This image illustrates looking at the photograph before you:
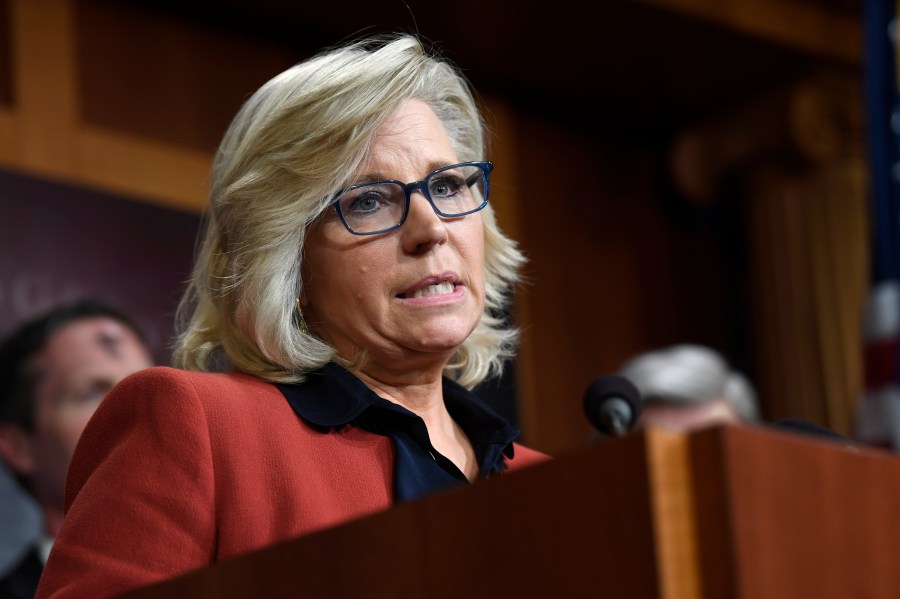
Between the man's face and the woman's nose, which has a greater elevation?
the woman's nose

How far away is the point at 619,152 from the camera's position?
563 cm

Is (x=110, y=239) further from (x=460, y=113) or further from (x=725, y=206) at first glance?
(x=725, y=206)

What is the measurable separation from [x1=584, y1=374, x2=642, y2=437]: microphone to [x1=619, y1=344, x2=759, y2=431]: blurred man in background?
7.91ft

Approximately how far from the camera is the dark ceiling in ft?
15.6

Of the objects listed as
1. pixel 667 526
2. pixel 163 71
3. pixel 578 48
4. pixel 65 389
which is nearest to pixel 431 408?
pixel 667 526

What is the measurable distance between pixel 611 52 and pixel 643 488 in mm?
4240

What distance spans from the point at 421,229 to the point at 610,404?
0.39 m

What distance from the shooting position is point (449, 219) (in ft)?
6.99

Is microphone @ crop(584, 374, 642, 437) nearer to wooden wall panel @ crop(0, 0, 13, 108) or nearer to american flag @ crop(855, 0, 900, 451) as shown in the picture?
wooden wall panel @ crop(0, 0, 13, 108)

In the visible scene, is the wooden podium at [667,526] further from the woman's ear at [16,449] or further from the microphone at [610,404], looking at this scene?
A: the woman's ear at [16,449]

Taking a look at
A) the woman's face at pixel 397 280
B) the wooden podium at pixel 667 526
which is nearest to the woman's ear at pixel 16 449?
the woman's face at pixel 397 280

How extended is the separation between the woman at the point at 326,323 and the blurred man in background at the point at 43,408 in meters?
1.68

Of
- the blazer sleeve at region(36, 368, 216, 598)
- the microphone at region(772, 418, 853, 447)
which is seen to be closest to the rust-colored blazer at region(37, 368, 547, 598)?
the blazer sleeve at region(36, 368, 216, 598)

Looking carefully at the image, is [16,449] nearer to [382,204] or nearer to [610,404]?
[382,204]
